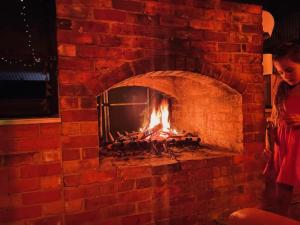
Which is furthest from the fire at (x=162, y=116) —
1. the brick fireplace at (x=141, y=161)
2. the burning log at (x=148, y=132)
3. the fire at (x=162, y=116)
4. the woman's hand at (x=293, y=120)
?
the woman's hand at (x=293, y=120)

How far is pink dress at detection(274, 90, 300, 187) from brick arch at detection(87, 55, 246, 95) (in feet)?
3.01

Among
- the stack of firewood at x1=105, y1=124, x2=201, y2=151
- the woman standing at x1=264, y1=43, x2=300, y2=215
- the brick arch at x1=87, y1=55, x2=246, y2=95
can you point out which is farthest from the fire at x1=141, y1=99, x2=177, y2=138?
the woman standing at x1=264, y1=43, x2=300, y2=215

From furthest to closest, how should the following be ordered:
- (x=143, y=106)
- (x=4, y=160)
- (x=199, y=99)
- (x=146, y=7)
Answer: (x=143, y=106), (x=199, y=99), (x=146, y=7), (x=4, y=160)

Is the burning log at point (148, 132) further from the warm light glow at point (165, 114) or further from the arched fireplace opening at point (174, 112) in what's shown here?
the warm light glow at point (165, 114)

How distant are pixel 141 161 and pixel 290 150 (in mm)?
1537

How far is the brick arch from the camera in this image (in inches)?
112

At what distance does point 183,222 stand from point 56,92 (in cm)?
197

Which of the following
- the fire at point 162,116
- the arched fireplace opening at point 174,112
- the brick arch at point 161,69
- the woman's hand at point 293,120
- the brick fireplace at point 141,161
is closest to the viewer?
the woman's hand at point 293,120

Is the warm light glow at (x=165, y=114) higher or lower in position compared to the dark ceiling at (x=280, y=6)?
lower

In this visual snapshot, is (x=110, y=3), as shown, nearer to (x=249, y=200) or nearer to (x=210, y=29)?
(x=210, y=29)

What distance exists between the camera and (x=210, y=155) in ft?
11.3

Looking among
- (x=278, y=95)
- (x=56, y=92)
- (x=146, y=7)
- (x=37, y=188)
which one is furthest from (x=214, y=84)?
(x=37, y=188)

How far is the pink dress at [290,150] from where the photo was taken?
8.11ft

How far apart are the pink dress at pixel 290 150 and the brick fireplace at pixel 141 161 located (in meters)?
0.84
